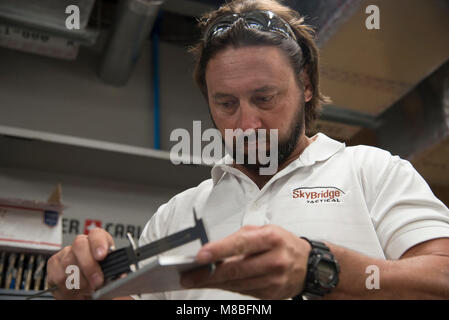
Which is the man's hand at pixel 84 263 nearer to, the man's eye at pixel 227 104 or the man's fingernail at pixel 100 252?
the man's fingernail at pixel 100 252

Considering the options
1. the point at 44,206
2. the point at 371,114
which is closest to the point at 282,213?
the point at 44,206

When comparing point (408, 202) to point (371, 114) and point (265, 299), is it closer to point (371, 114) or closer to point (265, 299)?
point (265, 299)

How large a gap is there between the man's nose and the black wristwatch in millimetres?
468

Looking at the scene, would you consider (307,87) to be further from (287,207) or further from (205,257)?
(205,257)

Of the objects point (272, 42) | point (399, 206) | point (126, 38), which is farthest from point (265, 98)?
point (126, 38)

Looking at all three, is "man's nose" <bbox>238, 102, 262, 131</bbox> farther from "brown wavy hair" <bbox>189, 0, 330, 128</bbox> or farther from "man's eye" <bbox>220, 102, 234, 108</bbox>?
"brown wavy hair" <bbox>189, 0, 330, 128</bbox>

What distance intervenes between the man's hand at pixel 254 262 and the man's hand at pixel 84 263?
0.14m

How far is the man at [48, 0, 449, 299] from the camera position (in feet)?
2.03

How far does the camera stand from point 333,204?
982mm

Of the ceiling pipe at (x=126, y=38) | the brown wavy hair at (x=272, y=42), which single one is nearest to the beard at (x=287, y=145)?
the brown wavy hair at (x=272, y=42)

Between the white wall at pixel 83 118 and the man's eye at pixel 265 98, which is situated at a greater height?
the white wall at pixel 83 118

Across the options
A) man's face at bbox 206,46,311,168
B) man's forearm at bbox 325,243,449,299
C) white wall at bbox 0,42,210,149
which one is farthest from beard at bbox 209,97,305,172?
white wall at bbox 0,42,210,149

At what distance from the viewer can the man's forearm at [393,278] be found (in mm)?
692
